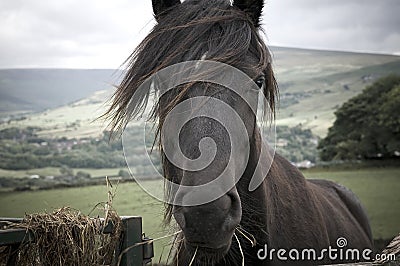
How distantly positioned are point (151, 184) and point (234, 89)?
943 millimetres

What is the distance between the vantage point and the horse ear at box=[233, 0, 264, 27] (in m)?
2.45

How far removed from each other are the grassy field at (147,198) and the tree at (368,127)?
1820 mm

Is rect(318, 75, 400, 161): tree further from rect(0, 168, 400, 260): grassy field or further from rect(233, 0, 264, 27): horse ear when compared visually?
rect(233, 0, 264, 27): horse ear

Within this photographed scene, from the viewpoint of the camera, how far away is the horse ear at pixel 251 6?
2451mm

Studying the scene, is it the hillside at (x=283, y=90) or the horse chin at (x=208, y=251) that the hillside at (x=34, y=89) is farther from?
the horse chin at (x=208, y=251)

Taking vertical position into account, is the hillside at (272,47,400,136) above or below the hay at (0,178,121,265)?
above

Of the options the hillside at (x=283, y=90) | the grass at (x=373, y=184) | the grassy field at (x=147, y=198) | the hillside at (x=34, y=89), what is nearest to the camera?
the grassy field at (x=147, y=198)

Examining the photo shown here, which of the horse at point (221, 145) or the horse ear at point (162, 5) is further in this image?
the horse ear at point (162, 5)

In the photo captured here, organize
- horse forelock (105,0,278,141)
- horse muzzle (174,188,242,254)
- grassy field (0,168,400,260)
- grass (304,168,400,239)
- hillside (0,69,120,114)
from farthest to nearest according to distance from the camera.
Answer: hillside (0,69,120,114), grass (304,168,400,239), grassy field (0,168,400,260), horse forelock (105,0,278,141), horse muzzle (174,188,242,254)

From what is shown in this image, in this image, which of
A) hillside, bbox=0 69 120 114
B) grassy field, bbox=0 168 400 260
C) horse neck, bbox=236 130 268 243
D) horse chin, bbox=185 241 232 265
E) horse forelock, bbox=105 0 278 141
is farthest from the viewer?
hillside, bbox=0 69 120 114

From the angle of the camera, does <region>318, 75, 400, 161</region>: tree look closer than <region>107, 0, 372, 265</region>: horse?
No

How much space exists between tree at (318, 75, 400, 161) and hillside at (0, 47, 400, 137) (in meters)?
2.75

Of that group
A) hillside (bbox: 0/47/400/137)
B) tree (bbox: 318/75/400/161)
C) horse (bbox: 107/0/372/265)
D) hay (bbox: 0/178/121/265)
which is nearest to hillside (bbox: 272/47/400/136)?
hillside (bbox: 0/47/400/137)

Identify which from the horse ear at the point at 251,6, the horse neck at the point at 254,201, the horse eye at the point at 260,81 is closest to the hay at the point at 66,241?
the horse neck at the point at 254,201
